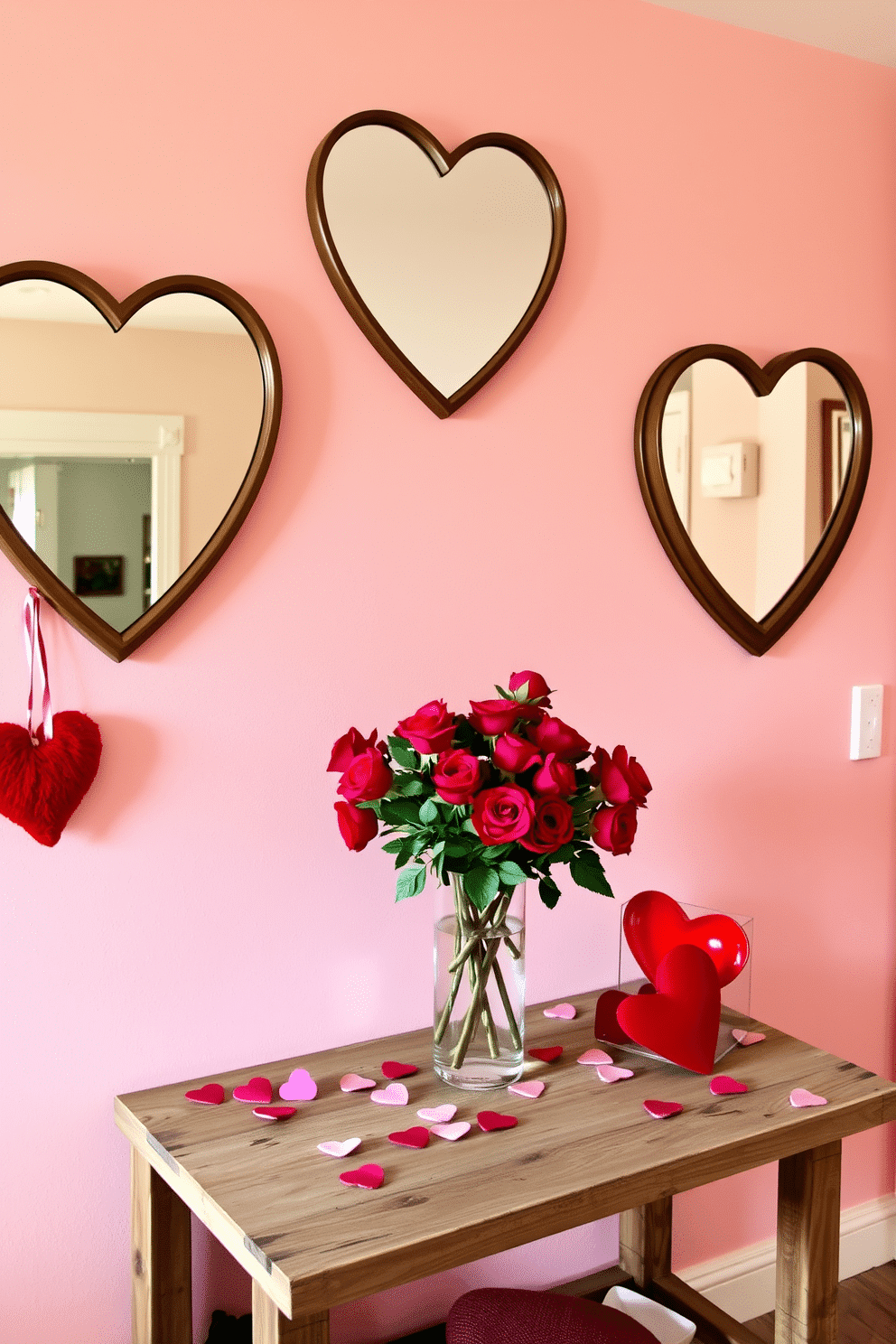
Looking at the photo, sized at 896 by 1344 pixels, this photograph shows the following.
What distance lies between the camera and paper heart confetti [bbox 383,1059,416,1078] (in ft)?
4.99

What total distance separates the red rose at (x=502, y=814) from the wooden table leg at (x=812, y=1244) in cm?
61

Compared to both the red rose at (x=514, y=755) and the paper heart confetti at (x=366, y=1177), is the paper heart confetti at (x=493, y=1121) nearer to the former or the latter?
the paper heart confetti at (x=366, y=1177)

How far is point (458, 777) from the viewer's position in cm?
135

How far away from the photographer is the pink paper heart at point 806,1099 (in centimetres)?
148

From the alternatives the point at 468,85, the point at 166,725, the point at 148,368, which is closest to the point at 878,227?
the point at 468,85

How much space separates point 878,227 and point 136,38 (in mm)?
1309

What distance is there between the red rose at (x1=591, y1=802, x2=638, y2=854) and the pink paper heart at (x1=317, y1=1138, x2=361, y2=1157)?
0.46 metres

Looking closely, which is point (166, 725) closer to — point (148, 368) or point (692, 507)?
point (148, 368)

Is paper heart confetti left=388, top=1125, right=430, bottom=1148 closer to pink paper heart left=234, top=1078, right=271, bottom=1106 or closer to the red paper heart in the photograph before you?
pink paper heart left=234, top=1078, right=271, bottom=1106

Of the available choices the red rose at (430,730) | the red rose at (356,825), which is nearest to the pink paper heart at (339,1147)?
the red rose at (356,825)

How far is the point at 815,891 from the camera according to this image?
2102 mm

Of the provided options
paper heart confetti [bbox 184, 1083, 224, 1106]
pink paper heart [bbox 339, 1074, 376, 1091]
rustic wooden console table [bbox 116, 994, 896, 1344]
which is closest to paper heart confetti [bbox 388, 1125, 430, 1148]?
rustic wooden console table [bbox 116, 994, 896, 1344]

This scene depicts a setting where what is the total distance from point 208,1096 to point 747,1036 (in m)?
0.76

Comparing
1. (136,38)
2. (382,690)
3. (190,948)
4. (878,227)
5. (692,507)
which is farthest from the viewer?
(878,227)
